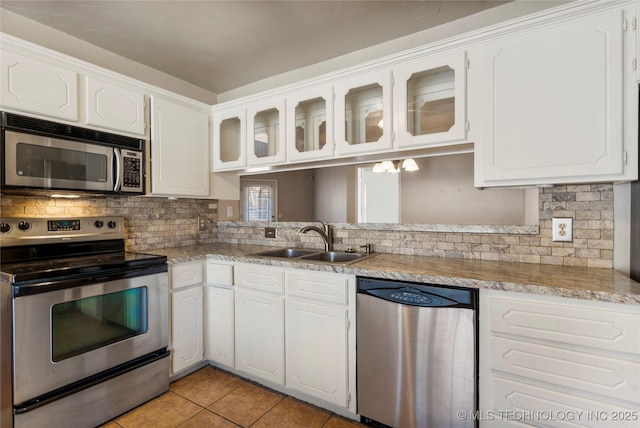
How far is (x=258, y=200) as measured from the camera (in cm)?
285

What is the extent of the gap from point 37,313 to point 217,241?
5.38 ft

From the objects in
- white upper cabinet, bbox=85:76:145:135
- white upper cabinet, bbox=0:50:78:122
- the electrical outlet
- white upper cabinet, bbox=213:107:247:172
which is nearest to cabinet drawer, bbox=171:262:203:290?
white upper cabinet, bbox=213:107:247:172

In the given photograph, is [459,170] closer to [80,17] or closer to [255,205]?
[255,205]

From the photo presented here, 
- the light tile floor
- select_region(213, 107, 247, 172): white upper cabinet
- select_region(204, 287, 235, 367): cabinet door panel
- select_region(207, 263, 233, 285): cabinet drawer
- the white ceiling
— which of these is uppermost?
the white ceiling

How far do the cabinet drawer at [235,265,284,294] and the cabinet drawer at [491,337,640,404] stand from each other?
1202 millimetres

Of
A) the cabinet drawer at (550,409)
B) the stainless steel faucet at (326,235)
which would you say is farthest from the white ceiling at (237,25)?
the cabinet drawer at (550,409)

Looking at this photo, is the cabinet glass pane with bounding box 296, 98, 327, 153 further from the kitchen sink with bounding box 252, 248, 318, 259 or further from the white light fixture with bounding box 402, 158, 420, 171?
the kitchen sink with bounding box 252, 248, 318, 259

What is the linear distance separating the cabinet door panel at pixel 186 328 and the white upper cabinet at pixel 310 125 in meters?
1.26

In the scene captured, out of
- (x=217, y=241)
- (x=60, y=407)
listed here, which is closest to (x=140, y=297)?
(x=60, y=407)

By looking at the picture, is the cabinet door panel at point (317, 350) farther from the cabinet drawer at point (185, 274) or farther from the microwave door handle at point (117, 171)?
the microwave door handle at point (117, 171)

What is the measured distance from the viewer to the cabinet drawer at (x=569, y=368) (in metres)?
1.13

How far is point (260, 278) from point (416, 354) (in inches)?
41.5

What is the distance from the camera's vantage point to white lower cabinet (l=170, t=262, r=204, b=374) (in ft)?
6.83

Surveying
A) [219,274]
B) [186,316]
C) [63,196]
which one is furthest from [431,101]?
[63,196]
